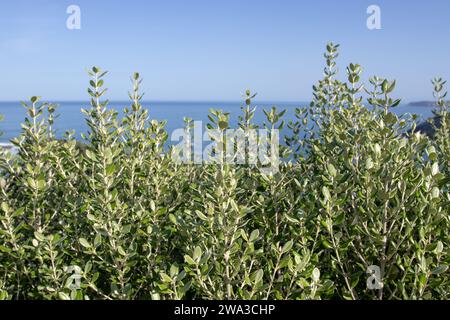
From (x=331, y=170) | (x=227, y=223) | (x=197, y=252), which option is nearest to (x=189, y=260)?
(x=197, y=252)

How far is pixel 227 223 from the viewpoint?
83.6 inches

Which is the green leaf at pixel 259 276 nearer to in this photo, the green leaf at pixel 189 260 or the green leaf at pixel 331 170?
the green leaf at pixel 189 260

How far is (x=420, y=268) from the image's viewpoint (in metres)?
2.01

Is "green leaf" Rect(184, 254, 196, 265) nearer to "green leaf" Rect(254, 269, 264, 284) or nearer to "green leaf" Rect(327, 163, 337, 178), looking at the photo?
"green leaf" Rect(254, 269, 264, 284)

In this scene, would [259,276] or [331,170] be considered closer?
[259,276]

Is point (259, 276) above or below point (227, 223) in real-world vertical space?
below

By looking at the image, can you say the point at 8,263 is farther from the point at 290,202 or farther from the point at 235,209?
the point at 290,202

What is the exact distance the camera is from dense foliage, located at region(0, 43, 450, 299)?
211 cm

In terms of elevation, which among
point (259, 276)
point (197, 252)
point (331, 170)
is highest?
point (331, 170)

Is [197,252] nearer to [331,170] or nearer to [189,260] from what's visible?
[189,260]

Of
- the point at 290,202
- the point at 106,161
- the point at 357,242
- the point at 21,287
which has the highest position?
the point at 106,161
